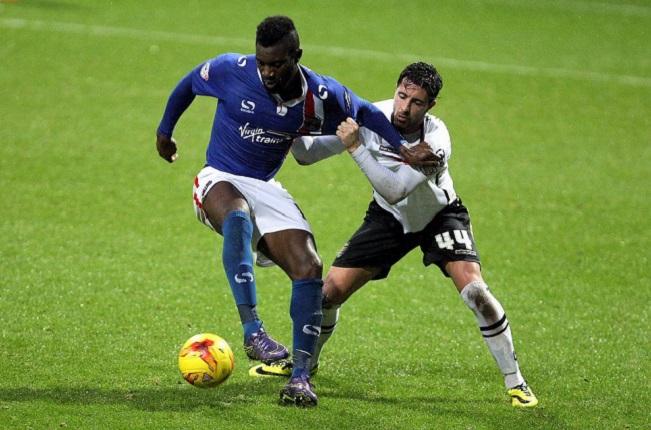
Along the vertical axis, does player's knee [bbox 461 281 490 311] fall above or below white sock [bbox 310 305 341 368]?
above

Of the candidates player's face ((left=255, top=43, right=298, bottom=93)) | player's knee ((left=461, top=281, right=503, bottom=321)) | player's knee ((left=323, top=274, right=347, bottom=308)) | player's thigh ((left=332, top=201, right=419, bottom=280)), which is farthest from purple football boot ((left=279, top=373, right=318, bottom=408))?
player's face ((left=255, top=43, right=298, bottom=93))

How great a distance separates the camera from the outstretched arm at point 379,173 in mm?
7629

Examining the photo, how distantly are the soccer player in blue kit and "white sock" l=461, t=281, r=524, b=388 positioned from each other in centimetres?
96

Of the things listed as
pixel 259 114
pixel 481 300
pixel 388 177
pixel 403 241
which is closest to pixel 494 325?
pixel 481 300

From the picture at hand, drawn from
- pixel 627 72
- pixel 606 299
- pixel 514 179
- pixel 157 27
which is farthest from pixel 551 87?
pixel 606 299

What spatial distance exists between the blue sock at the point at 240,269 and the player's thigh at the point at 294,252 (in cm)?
25

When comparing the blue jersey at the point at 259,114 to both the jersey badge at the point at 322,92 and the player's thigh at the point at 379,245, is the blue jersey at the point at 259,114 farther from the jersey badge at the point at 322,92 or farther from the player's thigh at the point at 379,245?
the player's thigh at the point at 379,245

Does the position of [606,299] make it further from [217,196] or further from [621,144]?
[621,144]

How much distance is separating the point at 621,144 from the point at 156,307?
8.88 m

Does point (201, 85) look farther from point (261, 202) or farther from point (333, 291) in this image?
point (333, 291)

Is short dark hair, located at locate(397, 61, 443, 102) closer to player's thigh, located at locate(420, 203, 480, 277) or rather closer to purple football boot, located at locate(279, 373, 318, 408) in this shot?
player's thigh, located at locate(420, 203, 480, 277)

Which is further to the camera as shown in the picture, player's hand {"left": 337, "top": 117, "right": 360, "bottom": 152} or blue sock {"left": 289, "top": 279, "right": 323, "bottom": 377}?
player's hand {"left": 337, "top": 117, "right": 360, "bottom": 152}

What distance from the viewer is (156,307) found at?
32.2ft

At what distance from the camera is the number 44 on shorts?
8016mm
